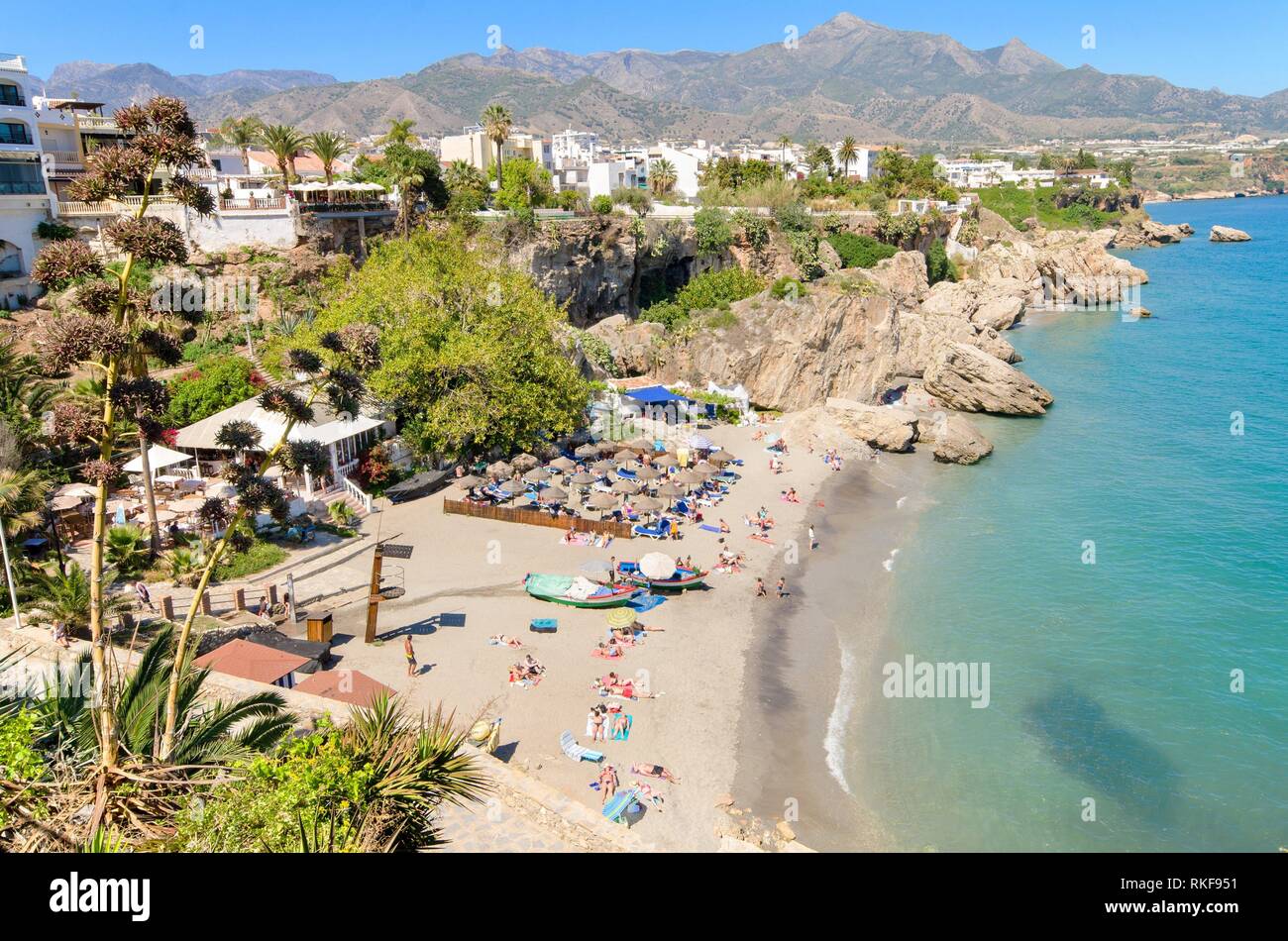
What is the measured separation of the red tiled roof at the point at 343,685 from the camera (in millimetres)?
15113

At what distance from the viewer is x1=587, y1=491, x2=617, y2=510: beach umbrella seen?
88.9ft

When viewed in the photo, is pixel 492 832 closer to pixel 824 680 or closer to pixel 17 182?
pixel 824 680

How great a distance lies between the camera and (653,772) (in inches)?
632

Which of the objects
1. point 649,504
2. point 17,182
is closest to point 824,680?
point 649,504

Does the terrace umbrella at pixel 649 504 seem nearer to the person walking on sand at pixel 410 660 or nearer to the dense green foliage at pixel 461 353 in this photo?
the dense green foliage at pixel 461 353

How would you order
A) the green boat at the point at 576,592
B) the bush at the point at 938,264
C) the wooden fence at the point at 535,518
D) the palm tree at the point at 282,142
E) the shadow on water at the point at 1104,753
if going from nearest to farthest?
the shadow on water at the point at 1104,753
the green boat at the point at 576,592
the wooden fence at the point at 535,518
the palm tree at the point at 282,142
the bush at the point at 938,264

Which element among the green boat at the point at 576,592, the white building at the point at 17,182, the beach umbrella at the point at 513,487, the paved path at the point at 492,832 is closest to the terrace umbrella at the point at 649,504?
the beach umbrella at the point at 513,487

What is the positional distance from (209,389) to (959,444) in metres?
31.2

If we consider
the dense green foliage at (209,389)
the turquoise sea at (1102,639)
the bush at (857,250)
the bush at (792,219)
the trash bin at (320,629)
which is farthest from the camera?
the bush at (857,250)

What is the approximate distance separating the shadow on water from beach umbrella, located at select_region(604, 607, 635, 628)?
Result: 9.68 m

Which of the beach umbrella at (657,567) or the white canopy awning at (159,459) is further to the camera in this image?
the white canopy awning at (159,459)

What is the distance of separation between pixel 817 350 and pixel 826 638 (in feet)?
82.4

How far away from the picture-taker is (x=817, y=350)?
44.0 metres

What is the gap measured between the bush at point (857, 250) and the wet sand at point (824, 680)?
36850 millimetres
